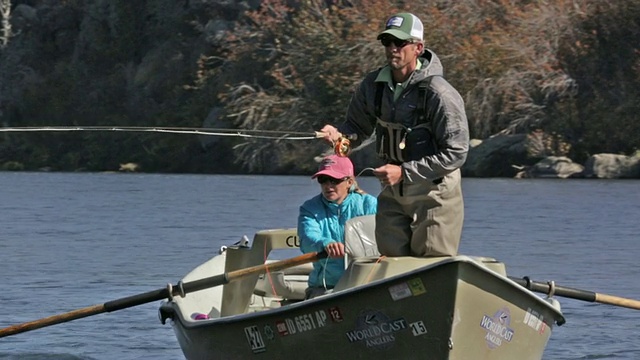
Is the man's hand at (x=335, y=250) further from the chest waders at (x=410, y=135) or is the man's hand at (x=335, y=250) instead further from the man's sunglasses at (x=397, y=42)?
the man's sunglasses at (x=397, y=42)

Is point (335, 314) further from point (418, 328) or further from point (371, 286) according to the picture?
point (418, 328)

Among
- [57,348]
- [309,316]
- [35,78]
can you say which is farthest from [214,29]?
[309,316]

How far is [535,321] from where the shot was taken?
8.94m

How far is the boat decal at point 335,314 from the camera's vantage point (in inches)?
343

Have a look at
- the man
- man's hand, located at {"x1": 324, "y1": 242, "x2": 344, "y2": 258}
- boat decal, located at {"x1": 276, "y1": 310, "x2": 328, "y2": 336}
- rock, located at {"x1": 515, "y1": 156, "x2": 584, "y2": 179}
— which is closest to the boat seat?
man's hand, located at {"x1": 324, "y1": 242, "x2": 344, "y2": 258}

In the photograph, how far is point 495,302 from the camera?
8531 millimetres

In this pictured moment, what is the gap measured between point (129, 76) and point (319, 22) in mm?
11200

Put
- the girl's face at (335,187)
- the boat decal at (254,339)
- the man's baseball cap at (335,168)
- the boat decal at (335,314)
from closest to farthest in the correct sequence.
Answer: the boat decal at (335,314), the boat decal at (254,339), the man's baseball cap at (335,168), the girl's face at (335,187)

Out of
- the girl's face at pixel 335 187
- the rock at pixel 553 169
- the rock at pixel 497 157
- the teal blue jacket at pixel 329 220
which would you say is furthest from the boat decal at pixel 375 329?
the rock at pixel 497 157

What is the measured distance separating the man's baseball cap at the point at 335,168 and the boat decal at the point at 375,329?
1.36m

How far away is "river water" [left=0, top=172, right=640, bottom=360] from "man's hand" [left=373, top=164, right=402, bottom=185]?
3.41 metres

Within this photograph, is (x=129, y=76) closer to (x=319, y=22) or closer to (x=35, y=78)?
(x=35, y=78)

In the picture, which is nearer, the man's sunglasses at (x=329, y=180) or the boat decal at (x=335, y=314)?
the boat decal at (x=335, y=314)

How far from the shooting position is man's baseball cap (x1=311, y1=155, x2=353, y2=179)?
9.79 meters
